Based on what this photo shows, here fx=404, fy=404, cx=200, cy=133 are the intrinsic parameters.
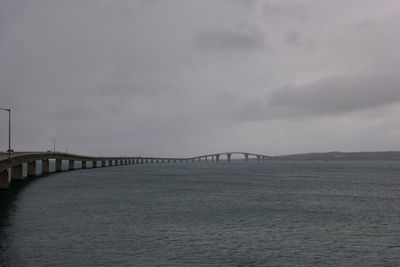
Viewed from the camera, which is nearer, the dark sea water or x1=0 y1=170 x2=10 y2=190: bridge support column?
the dark sea water

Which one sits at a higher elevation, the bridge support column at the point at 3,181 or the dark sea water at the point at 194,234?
the bridge support column at the point at 3,181

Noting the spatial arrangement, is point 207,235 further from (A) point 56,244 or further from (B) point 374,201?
(B) point 374,201

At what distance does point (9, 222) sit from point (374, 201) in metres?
51.9

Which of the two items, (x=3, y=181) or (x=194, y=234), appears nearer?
(x=194, y=234)

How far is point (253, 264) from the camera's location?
83.0 feet

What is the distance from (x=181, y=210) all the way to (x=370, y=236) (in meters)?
22.5

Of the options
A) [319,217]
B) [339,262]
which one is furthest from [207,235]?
[319,217]

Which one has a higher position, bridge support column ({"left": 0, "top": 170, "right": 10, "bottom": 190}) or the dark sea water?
bridge support column ({"left": 0, "top": 170, "right": 10, "bottom": 190})

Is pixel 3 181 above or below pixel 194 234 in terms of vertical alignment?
above

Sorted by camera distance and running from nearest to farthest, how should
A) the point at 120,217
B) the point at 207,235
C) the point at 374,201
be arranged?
the point at 207,235 < the point at 120,217 < the point at 374,201

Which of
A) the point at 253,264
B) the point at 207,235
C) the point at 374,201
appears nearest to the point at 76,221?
the point at 207,235

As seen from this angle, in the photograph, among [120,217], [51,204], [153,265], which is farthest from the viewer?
[51,204]

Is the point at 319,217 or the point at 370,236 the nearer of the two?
the point at 370,236

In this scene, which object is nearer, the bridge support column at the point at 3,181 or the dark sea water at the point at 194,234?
the dark sea water at the point at 194,234
